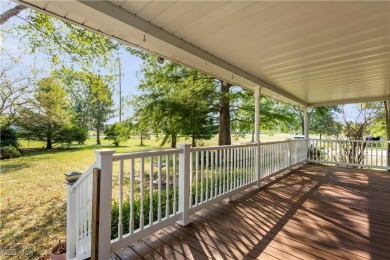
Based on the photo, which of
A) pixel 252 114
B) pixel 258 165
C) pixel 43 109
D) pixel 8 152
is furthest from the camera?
pixel 8 152

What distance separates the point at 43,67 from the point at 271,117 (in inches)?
402

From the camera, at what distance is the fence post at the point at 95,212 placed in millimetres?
1917

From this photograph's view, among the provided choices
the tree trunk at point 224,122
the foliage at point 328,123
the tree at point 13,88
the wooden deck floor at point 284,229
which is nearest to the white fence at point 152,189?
the wooden deck floor at point 284,229

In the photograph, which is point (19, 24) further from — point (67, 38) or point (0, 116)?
point (0, 116)

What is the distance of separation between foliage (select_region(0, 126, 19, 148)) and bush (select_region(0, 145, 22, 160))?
0.26 metres

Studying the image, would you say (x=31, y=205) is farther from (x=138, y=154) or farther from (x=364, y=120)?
(x=364, y=120)

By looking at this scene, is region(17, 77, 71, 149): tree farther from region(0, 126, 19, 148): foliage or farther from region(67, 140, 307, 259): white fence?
region(67, 140, 307, 259): white fence

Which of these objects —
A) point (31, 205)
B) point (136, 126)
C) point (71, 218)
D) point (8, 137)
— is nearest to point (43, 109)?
point (8, 137)

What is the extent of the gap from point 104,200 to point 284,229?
86.4 inches

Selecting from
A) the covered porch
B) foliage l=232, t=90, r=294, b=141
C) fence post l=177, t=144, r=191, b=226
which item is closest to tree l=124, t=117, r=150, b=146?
foliage l=232, t=90, r=294, b=141

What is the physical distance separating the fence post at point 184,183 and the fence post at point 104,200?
1.02 m

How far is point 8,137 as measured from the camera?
11805mm

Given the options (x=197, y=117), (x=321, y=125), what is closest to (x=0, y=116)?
(x=197, y=117)

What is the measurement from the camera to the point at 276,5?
75.1 inches
